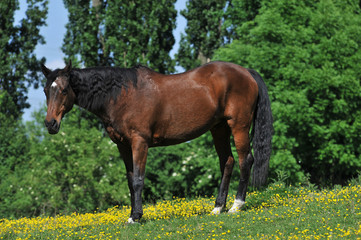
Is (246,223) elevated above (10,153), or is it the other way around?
(246,223)

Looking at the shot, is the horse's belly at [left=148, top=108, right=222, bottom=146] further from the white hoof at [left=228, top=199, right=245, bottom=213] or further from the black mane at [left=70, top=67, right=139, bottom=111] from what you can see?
the white hoof at [left=228, top=199, right=245, bottom=213]

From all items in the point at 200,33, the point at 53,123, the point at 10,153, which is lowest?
the point at 10,153

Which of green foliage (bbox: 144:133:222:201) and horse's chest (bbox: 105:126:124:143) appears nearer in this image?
horse's chest (bbox: 105:126:124:143)

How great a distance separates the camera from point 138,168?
780cm

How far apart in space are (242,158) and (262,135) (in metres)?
0.71

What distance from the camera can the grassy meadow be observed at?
6828mm

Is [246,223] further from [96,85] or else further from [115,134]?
[96,85]

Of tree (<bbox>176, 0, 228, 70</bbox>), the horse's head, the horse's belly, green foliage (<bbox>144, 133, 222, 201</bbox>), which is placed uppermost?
tree (<bbox>176, 0, 228, 70</bbox>)

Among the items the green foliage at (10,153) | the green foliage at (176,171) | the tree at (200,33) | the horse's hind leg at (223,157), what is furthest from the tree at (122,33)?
the horse's hind leg at (223,157)

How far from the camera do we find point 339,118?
19.8 metres

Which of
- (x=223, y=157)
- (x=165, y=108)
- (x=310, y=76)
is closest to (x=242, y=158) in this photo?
(x=223, y=157)

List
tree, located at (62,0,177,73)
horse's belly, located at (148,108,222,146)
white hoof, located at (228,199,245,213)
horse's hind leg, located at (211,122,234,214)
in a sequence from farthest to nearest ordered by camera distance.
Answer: tree, located at (62,0,177,73) < horse's hind leg, located at (211,122,234,214) < white hoof, located at (228,199,245,213) < horse's belly, located at (148,108,222,146)

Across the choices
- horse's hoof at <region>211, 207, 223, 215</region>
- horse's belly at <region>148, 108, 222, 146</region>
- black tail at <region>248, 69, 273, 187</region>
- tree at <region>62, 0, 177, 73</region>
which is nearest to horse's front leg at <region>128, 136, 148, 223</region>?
horse's belly at <region>148, 108, 222, 146</region>

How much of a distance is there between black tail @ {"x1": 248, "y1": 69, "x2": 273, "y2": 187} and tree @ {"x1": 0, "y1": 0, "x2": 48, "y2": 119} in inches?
924
